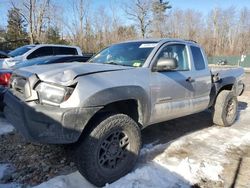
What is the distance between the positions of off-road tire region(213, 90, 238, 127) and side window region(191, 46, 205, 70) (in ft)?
3.64

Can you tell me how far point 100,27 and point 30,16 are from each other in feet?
54.1

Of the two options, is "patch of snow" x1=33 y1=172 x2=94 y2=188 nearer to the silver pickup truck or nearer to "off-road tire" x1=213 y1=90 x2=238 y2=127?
the silver pickup truck

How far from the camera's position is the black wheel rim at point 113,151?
3.77m

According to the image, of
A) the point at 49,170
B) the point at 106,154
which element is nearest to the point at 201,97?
the point at 106,154

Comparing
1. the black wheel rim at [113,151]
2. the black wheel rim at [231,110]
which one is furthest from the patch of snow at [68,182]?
the black wheel rim at [231,110]

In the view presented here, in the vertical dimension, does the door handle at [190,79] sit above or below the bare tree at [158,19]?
below

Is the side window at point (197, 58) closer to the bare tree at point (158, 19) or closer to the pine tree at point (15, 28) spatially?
the pine tree at point (15, 28)

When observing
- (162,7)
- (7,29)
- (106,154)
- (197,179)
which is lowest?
(197,179)

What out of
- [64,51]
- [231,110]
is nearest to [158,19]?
[64,51]

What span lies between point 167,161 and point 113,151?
1.11m

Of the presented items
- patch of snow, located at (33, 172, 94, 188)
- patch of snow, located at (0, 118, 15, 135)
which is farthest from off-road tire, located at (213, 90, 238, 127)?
patch of snow, located at (0, 118, 15, 135)

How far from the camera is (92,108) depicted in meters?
3.49

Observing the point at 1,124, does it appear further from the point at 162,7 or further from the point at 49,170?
the point at 162,7

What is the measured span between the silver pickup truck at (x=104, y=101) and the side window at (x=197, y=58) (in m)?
0.37
